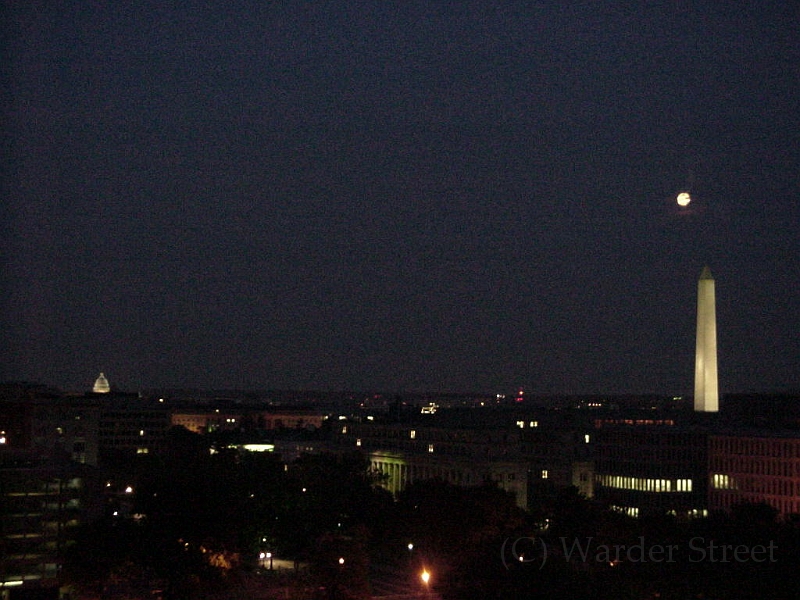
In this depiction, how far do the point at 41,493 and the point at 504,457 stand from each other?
6801 cm

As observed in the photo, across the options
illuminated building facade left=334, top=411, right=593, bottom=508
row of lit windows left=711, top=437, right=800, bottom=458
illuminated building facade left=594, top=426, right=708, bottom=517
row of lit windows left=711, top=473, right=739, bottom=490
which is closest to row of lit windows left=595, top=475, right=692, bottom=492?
illuminated building facade left=594, top=426, right=708, bottom=517

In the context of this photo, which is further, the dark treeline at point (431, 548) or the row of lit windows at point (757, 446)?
the row of lit windows at point (757, 446)


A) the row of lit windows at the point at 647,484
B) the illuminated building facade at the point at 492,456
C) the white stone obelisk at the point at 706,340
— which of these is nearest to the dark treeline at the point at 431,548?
the illuminated building facade at the point at 492,456

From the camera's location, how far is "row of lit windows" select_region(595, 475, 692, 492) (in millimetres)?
→ 125688

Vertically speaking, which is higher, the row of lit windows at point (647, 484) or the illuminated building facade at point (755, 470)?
the illuminated building facade at point (755, 470)

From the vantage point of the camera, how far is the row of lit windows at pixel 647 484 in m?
126

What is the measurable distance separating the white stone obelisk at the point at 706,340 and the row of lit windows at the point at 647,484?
31.4 meters

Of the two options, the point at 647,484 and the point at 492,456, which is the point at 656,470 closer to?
the point at 647,484

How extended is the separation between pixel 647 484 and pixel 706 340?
35.1 metres

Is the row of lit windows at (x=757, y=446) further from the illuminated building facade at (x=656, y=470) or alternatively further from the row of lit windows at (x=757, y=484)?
the row of lit windows at (x=757, y=484)

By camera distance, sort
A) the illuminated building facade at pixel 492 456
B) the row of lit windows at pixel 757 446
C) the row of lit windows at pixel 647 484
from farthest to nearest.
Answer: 1. the illuminated building facade at pixel 492 456
2. the row of lit windows at pixel 647 484
3. the row of lit windows at pixel 757 446

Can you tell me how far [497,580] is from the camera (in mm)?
57094

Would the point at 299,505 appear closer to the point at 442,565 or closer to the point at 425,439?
the point at 442,565

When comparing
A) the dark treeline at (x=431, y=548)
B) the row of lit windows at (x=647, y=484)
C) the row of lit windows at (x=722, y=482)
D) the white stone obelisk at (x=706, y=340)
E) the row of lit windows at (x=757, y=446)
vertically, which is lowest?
the row of lit windows at (x=647, y=484)
